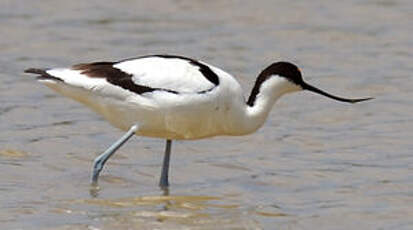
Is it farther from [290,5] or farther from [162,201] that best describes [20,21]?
[162,201]

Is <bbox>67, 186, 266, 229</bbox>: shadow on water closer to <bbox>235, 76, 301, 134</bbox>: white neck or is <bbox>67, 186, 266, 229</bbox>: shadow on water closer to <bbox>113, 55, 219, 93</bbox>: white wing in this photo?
<bbox>235, 76, 301, 134</bbox>: white neck

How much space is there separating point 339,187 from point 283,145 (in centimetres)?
153

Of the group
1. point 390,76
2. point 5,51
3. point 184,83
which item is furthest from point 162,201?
point 5,51

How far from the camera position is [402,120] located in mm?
11789

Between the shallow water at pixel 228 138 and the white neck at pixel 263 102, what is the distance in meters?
0.51

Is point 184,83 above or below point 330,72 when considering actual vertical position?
above

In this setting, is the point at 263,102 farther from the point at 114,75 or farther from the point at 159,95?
the point at 114,75

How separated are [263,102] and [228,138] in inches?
80.1

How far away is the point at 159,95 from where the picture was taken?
29.7ft

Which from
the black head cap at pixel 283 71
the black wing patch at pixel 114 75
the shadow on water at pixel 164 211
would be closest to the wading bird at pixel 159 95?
the black wing patch at pixel 114 75

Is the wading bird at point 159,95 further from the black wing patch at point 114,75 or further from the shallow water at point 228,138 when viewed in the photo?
the shallow water at point 228,138

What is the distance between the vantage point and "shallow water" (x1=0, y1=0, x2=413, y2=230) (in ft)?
29.3

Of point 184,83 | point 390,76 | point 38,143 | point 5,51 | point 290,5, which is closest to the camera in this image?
point 184,83

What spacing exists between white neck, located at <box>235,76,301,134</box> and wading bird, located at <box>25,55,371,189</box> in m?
0.05
